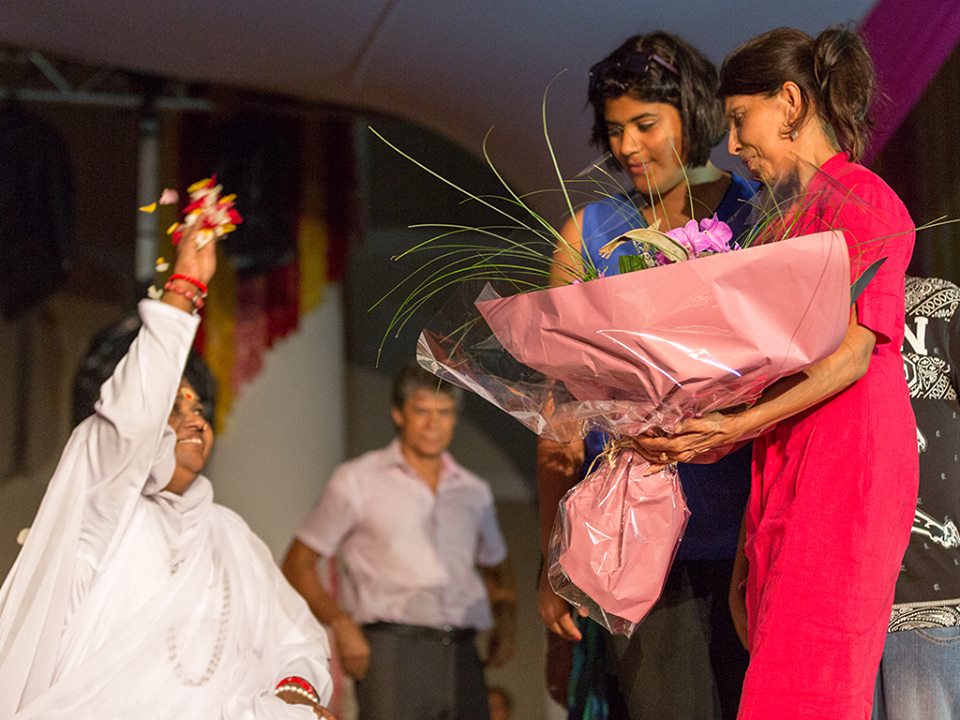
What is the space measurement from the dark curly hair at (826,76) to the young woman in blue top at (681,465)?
0.22 m

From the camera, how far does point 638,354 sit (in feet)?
6.15

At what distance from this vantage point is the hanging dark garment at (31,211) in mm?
4656

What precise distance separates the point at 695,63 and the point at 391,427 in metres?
3.36

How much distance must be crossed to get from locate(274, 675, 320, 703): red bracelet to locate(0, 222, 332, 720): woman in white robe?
0.06ft

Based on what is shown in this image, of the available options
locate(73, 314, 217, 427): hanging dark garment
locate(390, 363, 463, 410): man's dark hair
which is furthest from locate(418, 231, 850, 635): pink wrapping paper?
locate(73, 314, 217, 427): hanging dark garment

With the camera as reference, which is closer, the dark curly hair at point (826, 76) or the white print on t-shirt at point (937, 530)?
the dark curly hair at point (826, 76)

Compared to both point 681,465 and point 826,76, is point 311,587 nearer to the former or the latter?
point 681,465

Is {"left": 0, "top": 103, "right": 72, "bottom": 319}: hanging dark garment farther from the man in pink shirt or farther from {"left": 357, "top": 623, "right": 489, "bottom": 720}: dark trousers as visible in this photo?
{"left": 357, "top": 623, "right": 489, "bottom": 720}: dark trousers

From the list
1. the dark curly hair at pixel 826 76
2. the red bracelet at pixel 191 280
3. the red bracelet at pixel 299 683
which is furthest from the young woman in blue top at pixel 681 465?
the red bracelet at pixel 191 280

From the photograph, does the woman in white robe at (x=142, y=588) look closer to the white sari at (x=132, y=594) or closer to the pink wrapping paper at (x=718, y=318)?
the white sari at (x=132, y=594)

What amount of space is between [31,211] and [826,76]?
341 cm

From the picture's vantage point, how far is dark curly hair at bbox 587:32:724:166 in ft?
8.32

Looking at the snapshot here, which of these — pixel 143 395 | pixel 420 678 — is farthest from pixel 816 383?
pixel 420 678

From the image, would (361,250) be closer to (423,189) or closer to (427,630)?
(423,189)
